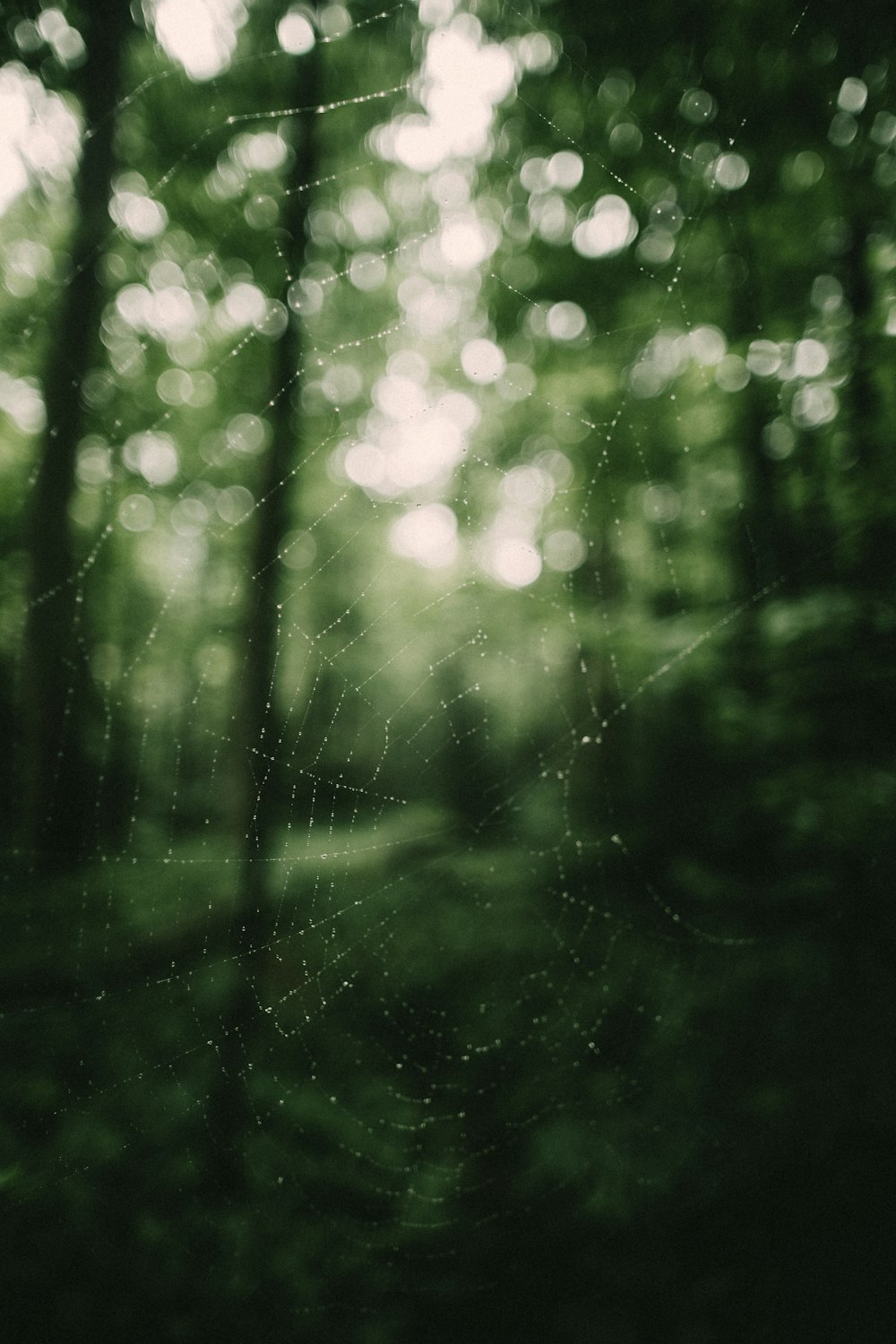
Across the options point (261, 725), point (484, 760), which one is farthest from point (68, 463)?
point (484, 760)

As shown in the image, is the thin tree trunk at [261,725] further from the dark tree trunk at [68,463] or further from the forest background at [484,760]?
the dark tree trunk at [68,463]

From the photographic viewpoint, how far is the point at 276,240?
3895 mm

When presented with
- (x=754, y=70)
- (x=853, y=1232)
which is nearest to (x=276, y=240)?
(x=754, y=70)

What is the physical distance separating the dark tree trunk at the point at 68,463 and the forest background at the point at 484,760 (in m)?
0.02

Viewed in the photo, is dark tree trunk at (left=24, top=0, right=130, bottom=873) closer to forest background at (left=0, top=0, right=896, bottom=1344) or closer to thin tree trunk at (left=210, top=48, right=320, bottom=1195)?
forest background at (left=0, top=0, right=896, bottom=1344)

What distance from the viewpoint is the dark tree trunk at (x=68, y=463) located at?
2652 millimetres

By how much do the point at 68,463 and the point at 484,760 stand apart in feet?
9.57

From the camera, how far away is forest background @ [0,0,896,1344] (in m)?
2.36

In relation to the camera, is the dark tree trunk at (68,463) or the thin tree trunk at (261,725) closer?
the thin tree trunk at (261,725)

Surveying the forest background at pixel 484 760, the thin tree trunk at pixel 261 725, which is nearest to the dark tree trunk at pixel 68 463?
the forest background at pixel 484 760

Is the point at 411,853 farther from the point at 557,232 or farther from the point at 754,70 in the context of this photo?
the point at 754,70

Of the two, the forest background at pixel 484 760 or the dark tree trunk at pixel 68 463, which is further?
the dark tree trunk at pixel 68 463

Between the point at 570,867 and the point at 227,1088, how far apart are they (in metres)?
2.23

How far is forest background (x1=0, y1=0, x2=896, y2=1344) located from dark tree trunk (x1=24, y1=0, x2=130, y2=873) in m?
0.02
